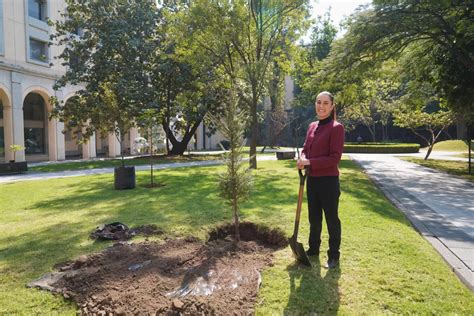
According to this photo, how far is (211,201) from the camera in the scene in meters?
7.68

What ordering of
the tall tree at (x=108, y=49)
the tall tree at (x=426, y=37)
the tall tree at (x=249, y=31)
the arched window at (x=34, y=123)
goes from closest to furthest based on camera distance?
the tall tree at (x=426, y=37), the tall tree at (x=249, y=31), the tall tree at (x=108, y=49), the arched window at (x=34, y=123)

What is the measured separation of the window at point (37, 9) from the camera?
22594 millimetres

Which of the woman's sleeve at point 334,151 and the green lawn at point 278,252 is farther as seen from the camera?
the woman's sleeve at point 334,151

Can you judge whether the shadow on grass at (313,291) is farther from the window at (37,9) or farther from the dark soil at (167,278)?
the window at (37,9)

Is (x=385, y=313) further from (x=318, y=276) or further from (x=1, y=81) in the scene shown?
(x=1, y=81)

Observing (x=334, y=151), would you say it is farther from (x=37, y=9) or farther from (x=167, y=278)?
(x=37, y=9)

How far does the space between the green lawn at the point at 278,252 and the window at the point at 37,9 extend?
18265 mm

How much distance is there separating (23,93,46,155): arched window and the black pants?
2711 cm

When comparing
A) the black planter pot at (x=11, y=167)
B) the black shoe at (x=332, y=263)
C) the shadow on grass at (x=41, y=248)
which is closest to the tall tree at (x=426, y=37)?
the black shoe at (x=332, y=263)

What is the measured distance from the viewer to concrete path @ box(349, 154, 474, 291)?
4.33 m

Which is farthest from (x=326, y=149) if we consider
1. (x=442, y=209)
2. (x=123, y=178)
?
(x=123, y=178)

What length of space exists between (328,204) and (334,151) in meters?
0.61

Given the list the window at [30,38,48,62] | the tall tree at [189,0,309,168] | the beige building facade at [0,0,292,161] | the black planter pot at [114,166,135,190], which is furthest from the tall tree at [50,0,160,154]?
the black planter pot at [114,166,135,190]

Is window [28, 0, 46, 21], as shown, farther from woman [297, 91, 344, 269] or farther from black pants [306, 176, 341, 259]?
black pants [306, 176, 341, 259]
